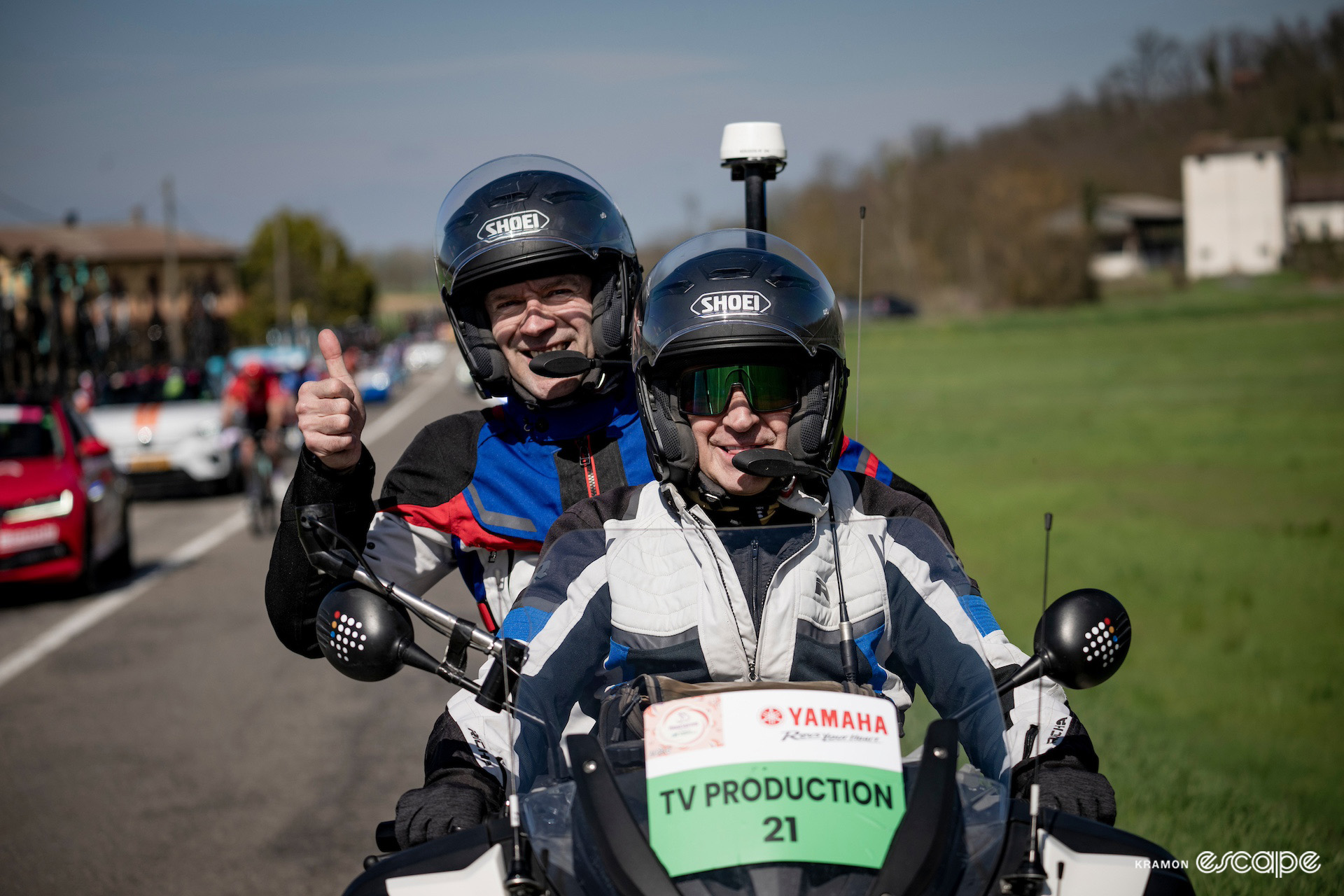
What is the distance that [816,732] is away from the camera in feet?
6.85

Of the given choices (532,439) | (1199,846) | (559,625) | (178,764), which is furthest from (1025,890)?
(178,764)

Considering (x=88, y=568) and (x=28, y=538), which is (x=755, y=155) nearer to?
(x=28, y=538)

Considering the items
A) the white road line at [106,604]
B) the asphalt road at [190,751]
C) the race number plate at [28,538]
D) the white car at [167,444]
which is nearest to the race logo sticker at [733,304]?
the asphalt road at [190,751]

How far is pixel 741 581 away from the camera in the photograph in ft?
8.37

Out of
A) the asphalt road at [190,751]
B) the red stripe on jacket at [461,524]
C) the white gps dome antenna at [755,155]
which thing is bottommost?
the asphalt road at [190,751]

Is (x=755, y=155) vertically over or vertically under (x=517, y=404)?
over

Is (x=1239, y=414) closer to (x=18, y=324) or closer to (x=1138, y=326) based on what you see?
(x=18, y=324)

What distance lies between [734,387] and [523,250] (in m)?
0.90

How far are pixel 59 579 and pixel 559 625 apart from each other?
1067cm

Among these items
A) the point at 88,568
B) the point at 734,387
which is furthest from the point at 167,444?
the point at 734,387

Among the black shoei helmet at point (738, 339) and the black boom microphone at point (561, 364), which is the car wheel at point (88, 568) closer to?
the black boom microphone at point (561, 364)

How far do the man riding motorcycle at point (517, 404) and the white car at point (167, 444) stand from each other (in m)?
16.0

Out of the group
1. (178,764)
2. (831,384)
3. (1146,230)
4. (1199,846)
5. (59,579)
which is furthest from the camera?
(1146,230)

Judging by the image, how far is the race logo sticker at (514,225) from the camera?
3551 millimetres
